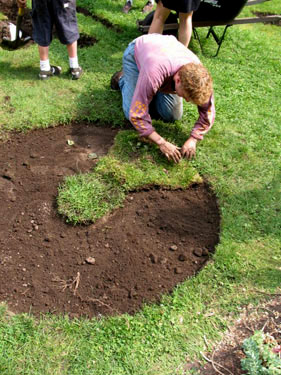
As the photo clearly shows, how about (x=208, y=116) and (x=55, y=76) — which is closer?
(x=208, y=116)

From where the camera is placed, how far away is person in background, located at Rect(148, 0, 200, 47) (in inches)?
179

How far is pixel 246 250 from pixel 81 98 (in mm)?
2716

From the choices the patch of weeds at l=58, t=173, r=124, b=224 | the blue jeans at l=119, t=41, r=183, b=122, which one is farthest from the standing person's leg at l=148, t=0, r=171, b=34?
the patch of weeds at l=58, t=173, r=124, b=224

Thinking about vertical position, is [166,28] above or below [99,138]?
above

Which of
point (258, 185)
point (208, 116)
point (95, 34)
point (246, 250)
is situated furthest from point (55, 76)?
point (246, 250)

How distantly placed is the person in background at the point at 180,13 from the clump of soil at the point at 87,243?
2.08m

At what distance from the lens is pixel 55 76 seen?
4.98 m

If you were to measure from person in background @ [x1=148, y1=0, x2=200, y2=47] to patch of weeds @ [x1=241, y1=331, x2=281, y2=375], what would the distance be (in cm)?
377

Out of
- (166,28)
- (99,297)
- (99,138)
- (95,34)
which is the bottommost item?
(99,297)

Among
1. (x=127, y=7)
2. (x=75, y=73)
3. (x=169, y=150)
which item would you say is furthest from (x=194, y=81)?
(x=127, y=7)

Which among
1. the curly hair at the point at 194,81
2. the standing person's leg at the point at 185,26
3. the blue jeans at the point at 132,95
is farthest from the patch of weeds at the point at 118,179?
the standing person's leg at the point at 185,26

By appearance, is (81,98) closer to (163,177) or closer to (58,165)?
(58,165)

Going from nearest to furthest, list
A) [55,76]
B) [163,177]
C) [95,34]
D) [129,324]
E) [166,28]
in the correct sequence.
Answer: [129,324], [163,177], [55,76], [166,28], [95,34]

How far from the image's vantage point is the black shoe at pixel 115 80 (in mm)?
4707
